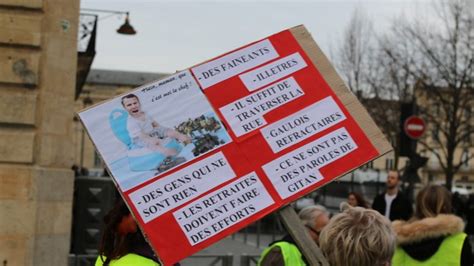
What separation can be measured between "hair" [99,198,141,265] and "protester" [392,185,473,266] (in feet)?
5.95

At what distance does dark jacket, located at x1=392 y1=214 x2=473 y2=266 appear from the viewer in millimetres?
4492

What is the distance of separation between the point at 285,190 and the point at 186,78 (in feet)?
2.40

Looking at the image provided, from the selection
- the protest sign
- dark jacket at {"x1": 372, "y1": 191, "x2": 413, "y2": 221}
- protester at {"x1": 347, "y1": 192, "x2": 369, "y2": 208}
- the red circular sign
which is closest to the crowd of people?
the protest sign

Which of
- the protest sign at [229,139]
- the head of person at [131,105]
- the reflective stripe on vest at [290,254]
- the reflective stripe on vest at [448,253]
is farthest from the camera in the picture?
the reflective stripe on vest at [448,253]

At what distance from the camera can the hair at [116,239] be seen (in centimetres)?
358

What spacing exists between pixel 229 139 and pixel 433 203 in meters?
1.84

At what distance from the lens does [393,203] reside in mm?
8367

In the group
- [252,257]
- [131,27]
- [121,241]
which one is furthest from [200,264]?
[131,27]

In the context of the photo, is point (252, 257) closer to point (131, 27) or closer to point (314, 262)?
point (314, 262)

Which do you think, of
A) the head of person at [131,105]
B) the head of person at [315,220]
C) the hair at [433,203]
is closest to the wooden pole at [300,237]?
the head of person at [131,105]

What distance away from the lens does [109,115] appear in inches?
132

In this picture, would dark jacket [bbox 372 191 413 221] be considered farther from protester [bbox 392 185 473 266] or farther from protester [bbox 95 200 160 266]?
protester [bbox 95 200 160 266]

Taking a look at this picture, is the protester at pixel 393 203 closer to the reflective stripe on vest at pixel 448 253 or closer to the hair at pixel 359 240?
the reflective stripe on vest at pixel 448 253

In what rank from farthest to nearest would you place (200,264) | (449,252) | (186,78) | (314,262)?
(200,264) → (449,252) → (186,78) → (314,262)
